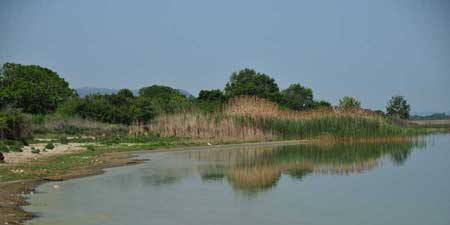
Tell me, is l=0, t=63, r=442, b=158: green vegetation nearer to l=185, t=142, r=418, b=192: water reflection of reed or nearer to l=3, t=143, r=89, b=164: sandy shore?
l=3, t=143, r=89, b=164: sandy shore

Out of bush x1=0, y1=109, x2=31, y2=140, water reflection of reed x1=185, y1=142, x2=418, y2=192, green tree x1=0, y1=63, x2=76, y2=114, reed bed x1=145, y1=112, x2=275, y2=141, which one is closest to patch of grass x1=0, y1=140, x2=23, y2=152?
bush x1=0, y1=109, x2=31, y2=140

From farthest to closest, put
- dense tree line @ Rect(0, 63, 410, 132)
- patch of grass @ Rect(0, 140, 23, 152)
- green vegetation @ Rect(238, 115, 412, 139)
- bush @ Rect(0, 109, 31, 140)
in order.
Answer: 1. dense tree line @ Rect(0, 63, 410, 132)
2. green vegetation @ Rect(238, 115, 412, 139)
3. bush @ Rect(0, 109, 31, 140)
4. patch of grass @ Rect(0, 140, 23, 152)

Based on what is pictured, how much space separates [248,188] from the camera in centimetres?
1488

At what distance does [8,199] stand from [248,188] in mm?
5528

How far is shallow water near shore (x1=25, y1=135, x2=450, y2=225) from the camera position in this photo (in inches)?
424

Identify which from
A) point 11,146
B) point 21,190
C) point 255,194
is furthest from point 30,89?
point 255,194

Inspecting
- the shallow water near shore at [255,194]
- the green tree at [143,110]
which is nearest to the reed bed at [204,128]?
the green tree at [143,110]

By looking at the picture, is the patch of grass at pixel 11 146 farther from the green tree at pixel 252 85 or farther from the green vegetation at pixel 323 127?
the green tree at pixel 252 85

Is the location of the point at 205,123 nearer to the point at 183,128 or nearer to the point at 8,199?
the point at 183,128

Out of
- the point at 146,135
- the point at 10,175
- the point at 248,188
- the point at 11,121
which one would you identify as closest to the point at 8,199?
the point at 10,175

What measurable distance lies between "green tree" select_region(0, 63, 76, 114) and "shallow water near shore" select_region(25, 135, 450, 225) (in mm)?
21678

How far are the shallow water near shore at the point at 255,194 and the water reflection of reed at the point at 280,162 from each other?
33 mm

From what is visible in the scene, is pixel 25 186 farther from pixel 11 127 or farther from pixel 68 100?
pixel 68 100

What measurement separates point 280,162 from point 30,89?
2527 cm
